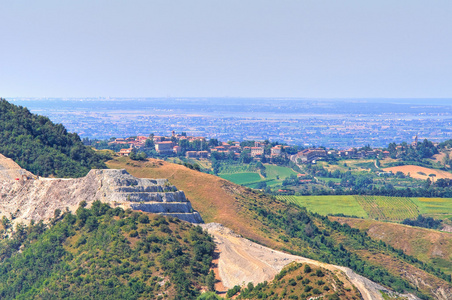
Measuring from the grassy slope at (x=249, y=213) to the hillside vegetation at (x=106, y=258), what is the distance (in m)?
21.6

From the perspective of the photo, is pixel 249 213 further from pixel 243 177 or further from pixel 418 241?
pixel 243 177

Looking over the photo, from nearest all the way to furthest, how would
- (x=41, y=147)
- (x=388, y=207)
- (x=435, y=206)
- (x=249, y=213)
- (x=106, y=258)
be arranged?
1. (x=106, y=258)
2. (x=249, y=213)
3. (x=41, y=147)
4. (x=388, y=207)
5. (x=435, y=206)

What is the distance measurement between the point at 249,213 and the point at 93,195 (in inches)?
1166

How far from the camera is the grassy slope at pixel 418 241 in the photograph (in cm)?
9712

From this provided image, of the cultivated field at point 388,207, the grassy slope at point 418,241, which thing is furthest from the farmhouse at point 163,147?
the grassy slope at point 418,241

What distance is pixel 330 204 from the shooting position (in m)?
132

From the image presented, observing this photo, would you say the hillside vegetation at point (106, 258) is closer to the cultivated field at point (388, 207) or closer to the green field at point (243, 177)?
the cultivated field at point (388, 207)

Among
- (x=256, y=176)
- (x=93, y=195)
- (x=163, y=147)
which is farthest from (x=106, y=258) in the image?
(x=163, y=147)

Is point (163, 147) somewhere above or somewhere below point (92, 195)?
below

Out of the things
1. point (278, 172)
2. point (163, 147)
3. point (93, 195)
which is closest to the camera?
point (93, 195)

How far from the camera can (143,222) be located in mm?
58562

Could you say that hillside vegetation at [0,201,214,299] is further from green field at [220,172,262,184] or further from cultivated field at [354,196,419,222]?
green field at [220,172,262,184]

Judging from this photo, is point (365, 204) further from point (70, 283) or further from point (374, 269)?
point (70, 283)

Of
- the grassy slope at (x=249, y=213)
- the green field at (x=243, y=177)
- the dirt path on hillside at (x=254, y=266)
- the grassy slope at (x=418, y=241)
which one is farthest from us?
the green field at (x=243, y=177)
